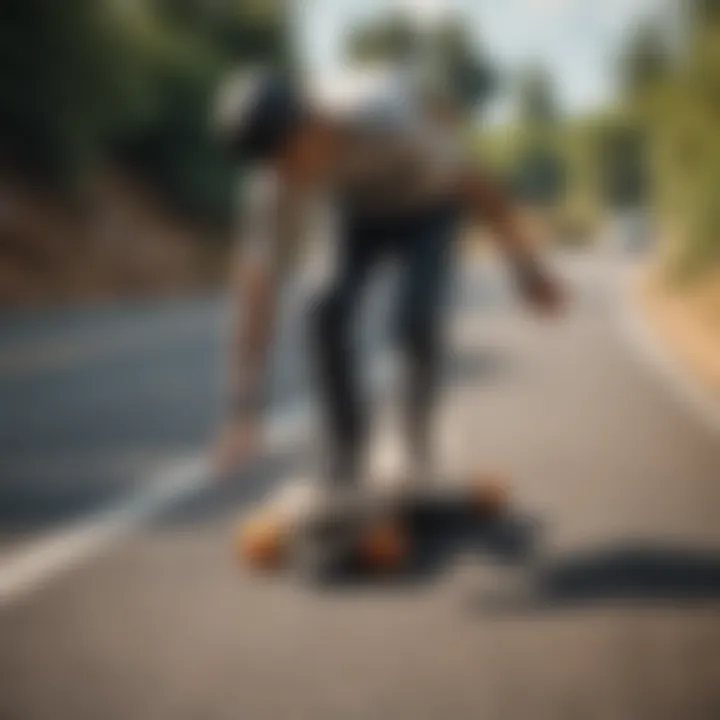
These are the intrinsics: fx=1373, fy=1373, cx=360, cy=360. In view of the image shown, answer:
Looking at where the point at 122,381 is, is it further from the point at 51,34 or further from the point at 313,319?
the point at 313,319

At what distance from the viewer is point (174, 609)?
85.8 inches

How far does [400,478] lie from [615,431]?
439mm


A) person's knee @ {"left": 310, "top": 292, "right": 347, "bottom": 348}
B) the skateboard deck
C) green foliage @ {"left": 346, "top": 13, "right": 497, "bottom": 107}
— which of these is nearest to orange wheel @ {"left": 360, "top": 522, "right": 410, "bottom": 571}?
the skateboard deck

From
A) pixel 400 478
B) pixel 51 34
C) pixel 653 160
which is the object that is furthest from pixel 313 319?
pixel 51 34

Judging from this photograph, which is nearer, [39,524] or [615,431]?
[615,431]

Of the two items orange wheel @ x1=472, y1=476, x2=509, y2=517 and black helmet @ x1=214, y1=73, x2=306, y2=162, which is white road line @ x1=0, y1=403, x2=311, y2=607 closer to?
orange wheel @ x1=472, y1=476, x2=509, y2=517

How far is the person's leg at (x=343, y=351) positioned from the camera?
2404mm

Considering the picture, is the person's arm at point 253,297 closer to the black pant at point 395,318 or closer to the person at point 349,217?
the person at point 349,217

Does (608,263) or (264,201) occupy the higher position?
(264,201)

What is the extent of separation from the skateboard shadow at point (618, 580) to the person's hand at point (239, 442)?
493 mm

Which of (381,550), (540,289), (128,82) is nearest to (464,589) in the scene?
(381,550)

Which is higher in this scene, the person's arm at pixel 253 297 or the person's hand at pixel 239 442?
the person's arm at pixel 253 297

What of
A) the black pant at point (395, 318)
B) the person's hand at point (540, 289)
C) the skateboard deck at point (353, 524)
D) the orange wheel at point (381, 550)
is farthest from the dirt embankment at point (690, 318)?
the orange wheel at point (381, 550)

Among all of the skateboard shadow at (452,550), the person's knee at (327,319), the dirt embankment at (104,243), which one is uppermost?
the dirt embankment at (104,243)
